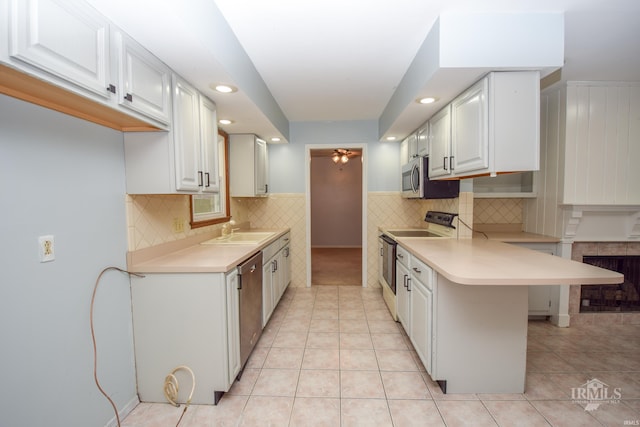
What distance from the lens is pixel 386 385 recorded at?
198 cm

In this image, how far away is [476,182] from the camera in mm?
3365

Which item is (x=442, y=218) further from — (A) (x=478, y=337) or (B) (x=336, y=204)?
(B) (x=336, y=204)

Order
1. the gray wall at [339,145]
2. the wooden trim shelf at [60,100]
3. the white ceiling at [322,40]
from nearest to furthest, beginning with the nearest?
the wooden trim shelf at [60,100] → the white ceiling at [322,40] → the gray wall at [339,145]

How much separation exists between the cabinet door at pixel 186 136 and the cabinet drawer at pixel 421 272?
5.57 ft

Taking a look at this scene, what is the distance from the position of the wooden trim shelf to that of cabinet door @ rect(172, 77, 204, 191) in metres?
0.14

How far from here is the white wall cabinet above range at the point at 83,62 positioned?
2.90ft

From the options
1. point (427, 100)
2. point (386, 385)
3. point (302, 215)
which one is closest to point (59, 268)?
point (386, 385)

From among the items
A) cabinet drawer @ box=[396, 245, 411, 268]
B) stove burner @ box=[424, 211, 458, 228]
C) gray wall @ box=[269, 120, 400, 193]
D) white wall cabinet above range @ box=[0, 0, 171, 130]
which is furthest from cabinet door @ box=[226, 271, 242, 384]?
gray wall @ box=[269, 120, 400, 193]

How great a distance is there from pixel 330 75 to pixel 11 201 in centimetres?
223

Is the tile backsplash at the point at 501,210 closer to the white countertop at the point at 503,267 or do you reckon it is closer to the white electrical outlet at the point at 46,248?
the white countertop at the point at 503,267

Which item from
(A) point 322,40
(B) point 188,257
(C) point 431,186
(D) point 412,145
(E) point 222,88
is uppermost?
(A) point 322,40

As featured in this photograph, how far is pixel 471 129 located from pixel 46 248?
8.20ft

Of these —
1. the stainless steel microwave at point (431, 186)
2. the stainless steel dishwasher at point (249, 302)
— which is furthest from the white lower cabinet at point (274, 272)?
the stainless steel microwave at point (431, 186)

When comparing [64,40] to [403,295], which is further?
[403,295]
